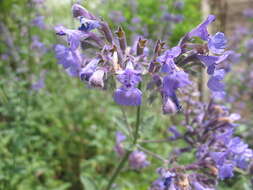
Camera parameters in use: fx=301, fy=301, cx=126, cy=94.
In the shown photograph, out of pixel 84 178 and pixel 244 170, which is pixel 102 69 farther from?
pixel 244 170

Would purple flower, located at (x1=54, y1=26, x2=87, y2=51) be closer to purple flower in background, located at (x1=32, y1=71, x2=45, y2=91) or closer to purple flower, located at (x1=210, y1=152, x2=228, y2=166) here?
purple flower, located at (x1=210, y1=152, x2=228, y2=166)

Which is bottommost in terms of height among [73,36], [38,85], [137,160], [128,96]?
[137,160]

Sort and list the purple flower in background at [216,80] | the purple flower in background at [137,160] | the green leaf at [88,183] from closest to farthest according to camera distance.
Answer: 1. the purple flower in background at [216,80]
2. the green leaf at [88,183]
3. the purple flower in background at [137,160]

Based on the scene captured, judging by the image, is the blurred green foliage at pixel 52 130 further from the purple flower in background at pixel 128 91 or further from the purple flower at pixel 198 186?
the purple flower in background at pixel 128 91

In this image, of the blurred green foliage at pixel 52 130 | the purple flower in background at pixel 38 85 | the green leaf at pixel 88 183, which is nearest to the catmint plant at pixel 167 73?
the green leaf at pixel 88 183

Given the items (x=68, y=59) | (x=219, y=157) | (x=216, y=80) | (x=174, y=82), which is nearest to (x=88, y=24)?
(x=68, y=59)

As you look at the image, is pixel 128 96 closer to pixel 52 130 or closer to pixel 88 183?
pixel 88 183

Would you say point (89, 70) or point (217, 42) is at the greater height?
point (217, 42)
